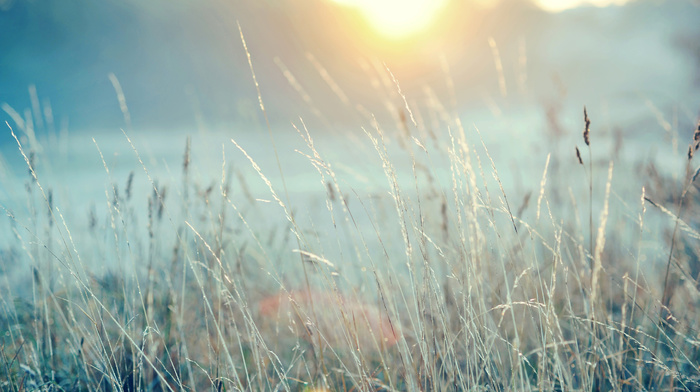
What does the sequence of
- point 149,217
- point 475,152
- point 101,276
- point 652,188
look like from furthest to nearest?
point 652,188 → point 101,276 → point 149,217 → point 475,152

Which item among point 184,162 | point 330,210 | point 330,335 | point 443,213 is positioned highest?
point 184,162

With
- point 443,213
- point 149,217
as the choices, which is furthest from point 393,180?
point 149,217

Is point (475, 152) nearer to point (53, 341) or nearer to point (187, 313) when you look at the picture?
point (187, 313)

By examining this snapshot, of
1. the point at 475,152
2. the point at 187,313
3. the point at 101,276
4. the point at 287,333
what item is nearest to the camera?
the point at 475,152

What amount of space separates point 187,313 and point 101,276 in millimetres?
545

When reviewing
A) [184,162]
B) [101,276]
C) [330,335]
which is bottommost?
[330,335]

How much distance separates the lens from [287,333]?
105 inches

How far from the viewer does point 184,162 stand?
5.83 ft

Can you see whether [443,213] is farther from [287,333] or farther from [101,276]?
[101,276]

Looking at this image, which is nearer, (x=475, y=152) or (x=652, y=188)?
(x=475, y=152)

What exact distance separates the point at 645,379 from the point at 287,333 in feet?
5.90

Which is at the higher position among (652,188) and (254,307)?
(652,188)

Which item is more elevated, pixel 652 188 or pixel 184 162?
pixel 184 162

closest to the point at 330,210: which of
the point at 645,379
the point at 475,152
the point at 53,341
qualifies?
the point at 475,152
